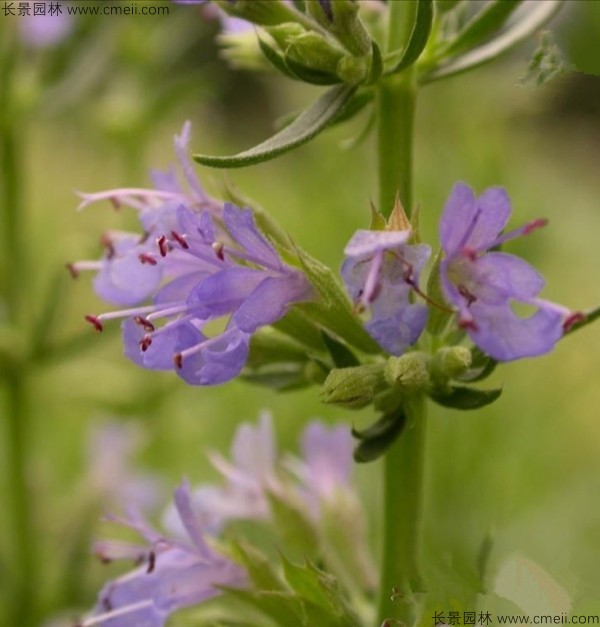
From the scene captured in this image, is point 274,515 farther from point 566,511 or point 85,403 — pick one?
point 566,511

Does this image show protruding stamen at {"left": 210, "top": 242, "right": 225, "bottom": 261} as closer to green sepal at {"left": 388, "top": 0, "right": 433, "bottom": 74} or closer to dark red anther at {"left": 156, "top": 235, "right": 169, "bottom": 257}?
dark red anther at {"left": 156, "top": 235, "right": 169, "bottom": 257}

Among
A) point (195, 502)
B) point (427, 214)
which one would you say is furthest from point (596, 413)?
point (195, 502)

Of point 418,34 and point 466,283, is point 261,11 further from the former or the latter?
point 466,283

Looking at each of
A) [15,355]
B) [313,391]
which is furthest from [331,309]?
[313,391]

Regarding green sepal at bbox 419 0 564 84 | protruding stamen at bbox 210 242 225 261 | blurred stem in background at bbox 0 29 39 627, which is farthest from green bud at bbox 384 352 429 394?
blurred stem in background at bbox 0 29 39 627

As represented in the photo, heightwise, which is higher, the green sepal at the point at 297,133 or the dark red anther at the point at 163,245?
the green sepal at the point at 297,133

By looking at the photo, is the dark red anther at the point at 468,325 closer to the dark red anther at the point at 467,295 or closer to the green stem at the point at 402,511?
the dark red anther at the point at 467,295

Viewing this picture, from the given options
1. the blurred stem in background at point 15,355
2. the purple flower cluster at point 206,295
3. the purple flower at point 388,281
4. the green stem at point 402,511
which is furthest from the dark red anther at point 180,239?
the blurred stem in background at point 15,355
